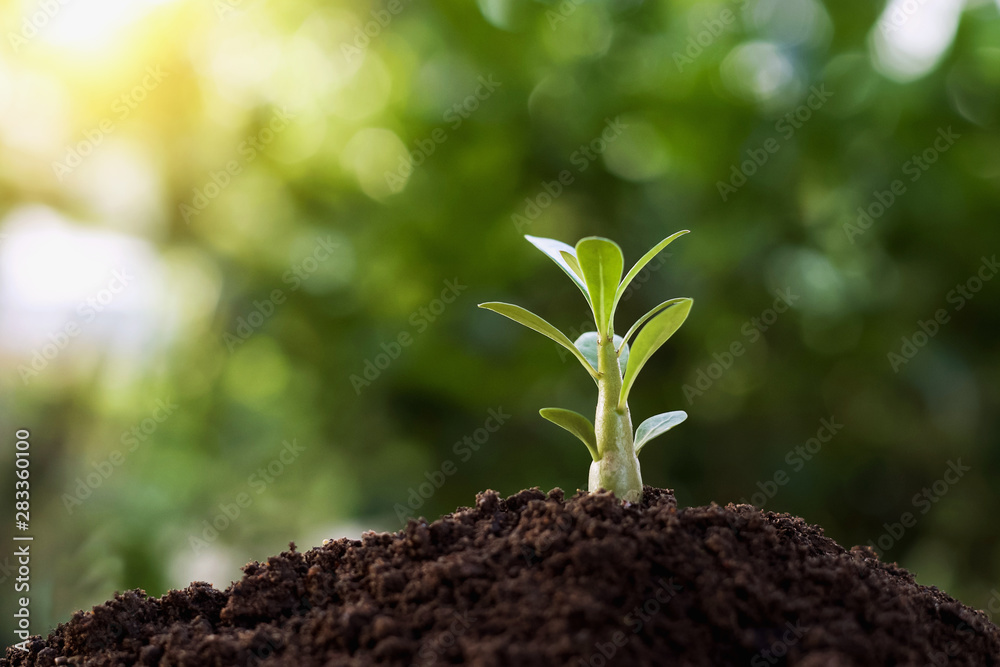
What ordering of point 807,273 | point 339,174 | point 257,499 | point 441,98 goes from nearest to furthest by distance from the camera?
point 807,273 → point 441,98 → point 339,174 → point 257,499

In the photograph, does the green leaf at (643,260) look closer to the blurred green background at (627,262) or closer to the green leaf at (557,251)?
the green leaf at (557,251)

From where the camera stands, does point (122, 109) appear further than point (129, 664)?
Yes

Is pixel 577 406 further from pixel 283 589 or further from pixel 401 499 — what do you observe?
pixel 283 589

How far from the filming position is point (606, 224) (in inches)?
107

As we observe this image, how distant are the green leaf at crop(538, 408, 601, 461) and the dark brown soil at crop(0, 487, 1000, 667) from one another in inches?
4.2

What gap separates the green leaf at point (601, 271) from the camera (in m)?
0.88

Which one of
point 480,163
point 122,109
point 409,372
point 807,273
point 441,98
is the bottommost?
point 807,273

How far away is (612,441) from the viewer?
94cm

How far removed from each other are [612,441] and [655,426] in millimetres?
104

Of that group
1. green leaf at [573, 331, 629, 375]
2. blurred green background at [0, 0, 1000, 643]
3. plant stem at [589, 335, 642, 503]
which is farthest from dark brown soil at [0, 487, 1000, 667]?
blurred green background at [0, 0, 1000, 643]

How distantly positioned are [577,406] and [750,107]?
47.2 inches

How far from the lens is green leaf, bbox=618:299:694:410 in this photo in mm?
936

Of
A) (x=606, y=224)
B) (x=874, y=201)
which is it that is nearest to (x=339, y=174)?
(x=606, y=224)

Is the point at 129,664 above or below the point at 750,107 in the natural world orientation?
below
